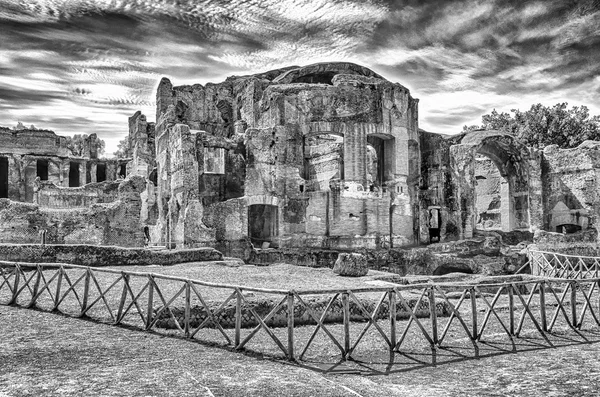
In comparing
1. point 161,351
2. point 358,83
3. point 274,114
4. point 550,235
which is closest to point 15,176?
point 274,114

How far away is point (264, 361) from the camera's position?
7.07 metres

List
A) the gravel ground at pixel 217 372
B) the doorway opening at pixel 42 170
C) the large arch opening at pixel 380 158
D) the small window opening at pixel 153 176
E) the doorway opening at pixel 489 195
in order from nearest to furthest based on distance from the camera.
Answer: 1. the gravel ground at pixel 217 372
2. the large arch opening at pixel 380 158
3. the doorway opening at pixel 489 195
4. the small window opening at pixel 153 176
5. the doorway opening at pixel 42 170

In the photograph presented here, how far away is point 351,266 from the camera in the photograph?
1580 cm

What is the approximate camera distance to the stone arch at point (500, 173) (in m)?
28.9

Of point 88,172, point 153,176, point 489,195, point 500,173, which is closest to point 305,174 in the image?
point 500,173

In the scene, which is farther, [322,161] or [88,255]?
[322,161]

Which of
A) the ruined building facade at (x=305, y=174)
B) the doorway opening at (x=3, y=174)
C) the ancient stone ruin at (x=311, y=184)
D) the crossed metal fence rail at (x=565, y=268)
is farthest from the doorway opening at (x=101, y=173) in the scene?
the crossed metal fence rail at (x=565, y=268)

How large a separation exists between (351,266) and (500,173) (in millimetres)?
21184

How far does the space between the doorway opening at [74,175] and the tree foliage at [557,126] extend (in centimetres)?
3458

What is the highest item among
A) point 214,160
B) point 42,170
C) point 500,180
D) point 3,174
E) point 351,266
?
point 42,170

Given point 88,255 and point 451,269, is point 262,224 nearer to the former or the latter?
point 451,269

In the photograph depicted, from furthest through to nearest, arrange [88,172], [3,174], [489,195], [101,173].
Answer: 1. [101,173]
2. [88,172]
3. [3,174]
4. [489,195]

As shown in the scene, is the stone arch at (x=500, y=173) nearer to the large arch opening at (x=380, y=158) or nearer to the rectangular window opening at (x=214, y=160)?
the large arch opening at (x=380, y=158)

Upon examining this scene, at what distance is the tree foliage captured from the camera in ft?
138
